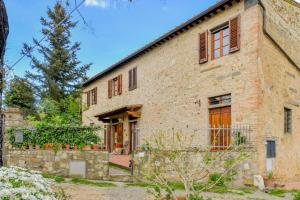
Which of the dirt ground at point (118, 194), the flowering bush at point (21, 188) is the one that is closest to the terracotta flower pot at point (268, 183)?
the dirt ground at point (118, 194)

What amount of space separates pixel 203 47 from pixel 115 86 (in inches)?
380

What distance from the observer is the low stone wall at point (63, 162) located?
11.0 metres

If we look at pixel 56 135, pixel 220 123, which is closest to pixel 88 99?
pixel 220 123

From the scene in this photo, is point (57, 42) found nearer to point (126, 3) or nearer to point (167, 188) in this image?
point (167, 188)

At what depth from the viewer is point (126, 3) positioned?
10.1ft

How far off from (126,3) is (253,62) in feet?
30.8

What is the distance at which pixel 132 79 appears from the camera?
784 inches

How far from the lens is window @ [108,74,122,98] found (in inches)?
843

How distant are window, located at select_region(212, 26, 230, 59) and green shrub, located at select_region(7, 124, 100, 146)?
5.23m

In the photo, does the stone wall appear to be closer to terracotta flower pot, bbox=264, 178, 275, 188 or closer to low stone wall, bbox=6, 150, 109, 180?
terracotta flower pot, bbox=264, 178, 275, 188

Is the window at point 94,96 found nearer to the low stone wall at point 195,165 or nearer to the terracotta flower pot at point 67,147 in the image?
the terracotta flower pot at point 67,147

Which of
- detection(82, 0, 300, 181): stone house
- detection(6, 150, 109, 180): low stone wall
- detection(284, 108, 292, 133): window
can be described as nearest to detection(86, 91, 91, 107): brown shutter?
detection(82, 0, 300, 181): stone house

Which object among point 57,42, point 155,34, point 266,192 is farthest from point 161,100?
point 57,42

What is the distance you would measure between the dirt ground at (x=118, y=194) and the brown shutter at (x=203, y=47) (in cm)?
561
